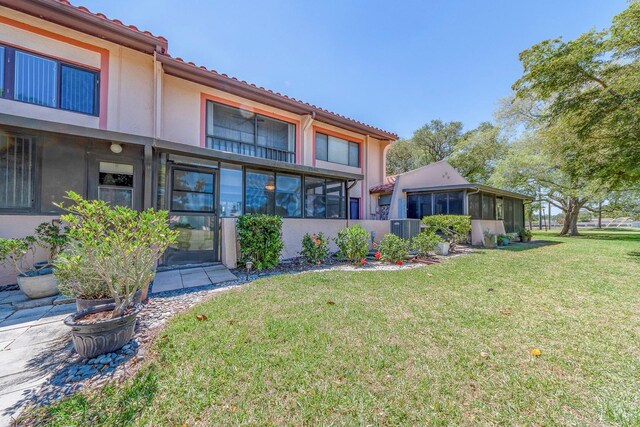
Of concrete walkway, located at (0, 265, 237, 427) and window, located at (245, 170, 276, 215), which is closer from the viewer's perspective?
concrete walkway, located at (0, 265, 237, 427)

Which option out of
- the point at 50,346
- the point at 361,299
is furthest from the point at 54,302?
the point at 361,299

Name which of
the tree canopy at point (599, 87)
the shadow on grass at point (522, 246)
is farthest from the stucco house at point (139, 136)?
the tree canopy at point (599, 87)

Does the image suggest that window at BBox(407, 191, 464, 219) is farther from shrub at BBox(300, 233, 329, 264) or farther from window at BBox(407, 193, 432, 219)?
shrub at BBox(300, 233, 329, 264)

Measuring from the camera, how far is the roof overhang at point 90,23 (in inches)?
202

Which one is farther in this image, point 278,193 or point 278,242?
point 278,193

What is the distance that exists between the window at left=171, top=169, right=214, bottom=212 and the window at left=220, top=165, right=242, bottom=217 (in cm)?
31

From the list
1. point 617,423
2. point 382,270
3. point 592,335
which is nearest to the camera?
point 617,423

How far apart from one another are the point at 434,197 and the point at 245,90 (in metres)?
10.0

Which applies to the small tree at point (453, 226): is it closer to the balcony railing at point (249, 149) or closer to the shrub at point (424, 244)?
the shrub at point (424, 244)

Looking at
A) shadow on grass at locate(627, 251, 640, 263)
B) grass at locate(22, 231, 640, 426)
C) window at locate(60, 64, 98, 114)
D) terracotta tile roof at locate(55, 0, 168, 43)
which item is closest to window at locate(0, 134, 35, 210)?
window at locate(60, 64, 98, 114)

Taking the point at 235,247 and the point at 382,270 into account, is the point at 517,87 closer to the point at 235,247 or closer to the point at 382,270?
the point at 382,270

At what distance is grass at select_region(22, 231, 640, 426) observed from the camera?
1.83 meters

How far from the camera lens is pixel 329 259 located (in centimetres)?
818

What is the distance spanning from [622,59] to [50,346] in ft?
57.6
